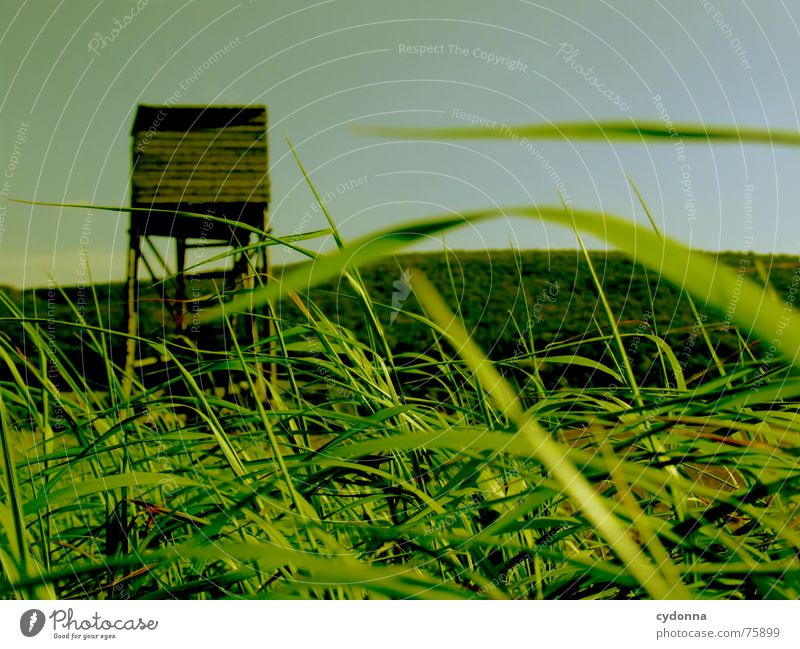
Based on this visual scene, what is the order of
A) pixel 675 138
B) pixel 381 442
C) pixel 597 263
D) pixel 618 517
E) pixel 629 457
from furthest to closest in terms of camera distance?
pixel 597 263, pixel 629 457, pixel 618 517, pixel 381 442, pixel 675 138

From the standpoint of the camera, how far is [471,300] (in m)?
4.63

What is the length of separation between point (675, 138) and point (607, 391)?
1.34 ft

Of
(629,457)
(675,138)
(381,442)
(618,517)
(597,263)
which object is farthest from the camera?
(597,263)

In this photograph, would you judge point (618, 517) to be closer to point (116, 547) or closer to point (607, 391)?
point (607, 391)

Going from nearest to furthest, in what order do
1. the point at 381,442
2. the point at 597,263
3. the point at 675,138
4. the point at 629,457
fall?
the point at 675,138
the point at 381,442
the point at 629,457
the point at 597,263
